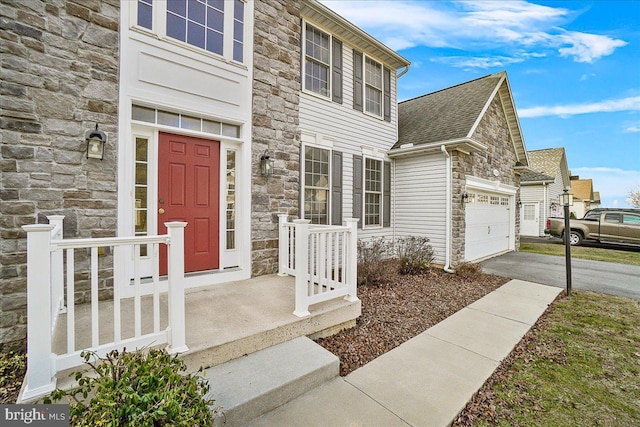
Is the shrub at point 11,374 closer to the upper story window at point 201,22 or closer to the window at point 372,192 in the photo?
the upper story window at point 201,22

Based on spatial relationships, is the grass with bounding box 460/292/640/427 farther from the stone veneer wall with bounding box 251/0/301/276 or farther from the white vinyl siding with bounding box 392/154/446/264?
the stone veneer wall with bounding box 251/0/301/276

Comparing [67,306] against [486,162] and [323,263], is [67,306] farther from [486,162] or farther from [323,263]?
[486,162]

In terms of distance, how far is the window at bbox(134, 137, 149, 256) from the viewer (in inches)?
145

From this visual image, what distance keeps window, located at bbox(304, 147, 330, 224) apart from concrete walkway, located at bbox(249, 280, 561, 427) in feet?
11.2

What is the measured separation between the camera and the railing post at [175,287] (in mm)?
2191

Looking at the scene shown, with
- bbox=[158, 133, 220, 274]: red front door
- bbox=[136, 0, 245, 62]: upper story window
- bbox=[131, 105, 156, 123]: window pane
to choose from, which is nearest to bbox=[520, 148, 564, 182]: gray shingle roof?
bbox=[136, 0, 245, 62]: upper story window

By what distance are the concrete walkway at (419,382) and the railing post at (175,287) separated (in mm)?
875

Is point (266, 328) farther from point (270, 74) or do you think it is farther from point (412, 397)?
point (270, 74)

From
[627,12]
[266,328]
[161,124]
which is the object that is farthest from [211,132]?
[627,12]

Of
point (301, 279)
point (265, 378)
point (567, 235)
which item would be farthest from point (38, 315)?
point (567, 235)

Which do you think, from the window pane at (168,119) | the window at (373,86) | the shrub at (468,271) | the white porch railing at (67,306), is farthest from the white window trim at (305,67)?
the shrub at (468,271)

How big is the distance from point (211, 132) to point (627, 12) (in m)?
11.1

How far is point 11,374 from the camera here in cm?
244

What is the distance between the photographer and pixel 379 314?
4.05 meters
